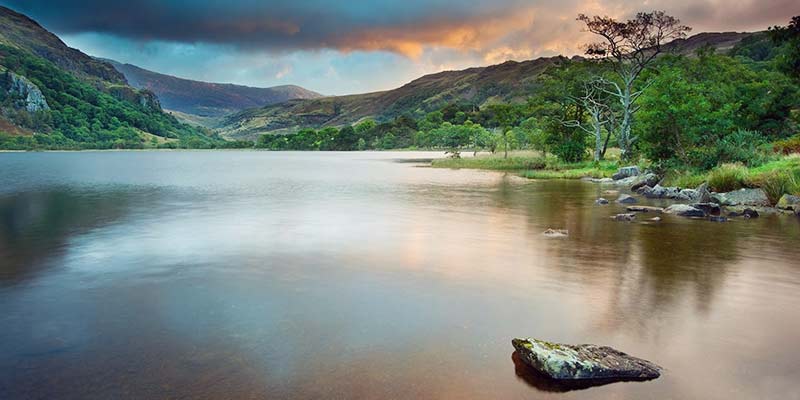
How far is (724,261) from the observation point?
607 inches

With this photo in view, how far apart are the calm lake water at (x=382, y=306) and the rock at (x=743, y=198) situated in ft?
16.7

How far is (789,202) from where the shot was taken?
26.0 m

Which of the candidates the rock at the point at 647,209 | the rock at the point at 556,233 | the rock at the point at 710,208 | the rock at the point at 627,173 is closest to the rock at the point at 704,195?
the rock at the point at 710,208

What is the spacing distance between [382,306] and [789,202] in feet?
85.6

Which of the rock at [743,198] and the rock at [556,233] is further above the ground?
the rock at [743,198]

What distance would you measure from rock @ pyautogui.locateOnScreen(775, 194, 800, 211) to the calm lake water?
3.98m

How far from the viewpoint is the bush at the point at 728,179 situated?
29.7 metres

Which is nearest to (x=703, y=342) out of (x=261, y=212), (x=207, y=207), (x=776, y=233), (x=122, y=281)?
(x=122, y=281)

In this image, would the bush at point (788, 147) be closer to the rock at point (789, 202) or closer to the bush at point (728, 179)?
the bush at point (728, 179)

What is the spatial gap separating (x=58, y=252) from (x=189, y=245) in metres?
4.04

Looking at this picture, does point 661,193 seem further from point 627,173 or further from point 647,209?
point 627,173

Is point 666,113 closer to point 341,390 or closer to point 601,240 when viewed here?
point 601,240

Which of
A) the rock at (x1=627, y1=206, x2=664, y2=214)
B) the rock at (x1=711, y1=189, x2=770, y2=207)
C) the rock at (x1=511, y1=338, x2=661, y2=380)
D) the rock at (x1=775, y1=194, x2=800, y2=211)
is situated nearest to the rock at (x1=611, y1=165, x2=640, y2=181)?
the rock at (x1=711, y1=189, x2=770, y2=207)

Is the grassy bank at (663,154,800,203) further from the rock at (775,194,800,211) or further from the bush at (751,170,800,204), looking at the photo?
the rock at (775,194,800,211)
